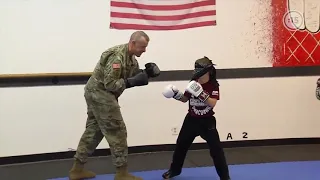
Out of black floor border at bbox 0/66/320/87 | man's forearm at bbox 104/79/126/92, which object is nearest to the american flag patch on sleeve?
man's forearm at bbox 104/79/126/92

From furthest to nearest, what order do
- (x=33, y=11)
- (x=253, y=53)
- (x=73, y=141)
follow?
1. (x=253, y=53)
2. (x=73, y=141)
3. (x=33, y=11)

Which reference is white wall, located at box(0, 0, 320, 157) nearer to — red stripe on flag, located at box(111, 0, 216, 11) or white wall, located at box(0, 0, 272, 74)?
white wall, located at box(0, 0, 272, 74)

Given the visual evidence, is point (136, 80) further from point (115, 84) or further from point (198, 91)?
point (198, 91)

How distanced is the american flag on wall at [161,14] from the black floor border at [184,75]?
0.58 m

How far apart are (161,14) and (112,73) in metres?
1.56

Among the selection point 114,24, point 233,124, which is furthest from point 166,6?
point 233,124

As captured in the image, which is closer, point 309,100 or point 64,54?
point 64,54

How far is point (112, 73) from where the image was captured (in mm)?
3176

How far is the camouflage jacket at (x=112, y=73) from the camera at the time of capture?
3186 mm

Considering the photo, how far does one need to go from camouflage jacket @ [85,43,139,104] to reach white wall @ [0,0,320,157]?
3.36 feet

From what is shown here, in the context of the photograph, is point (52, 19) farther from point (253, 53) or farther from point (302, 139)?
point (302, 139)

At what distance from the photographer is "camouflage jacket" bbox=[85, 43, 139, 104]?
319cm

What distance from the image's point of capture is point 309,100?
5008mm

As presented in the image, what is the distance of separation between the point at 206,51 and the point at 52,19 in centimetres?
182
